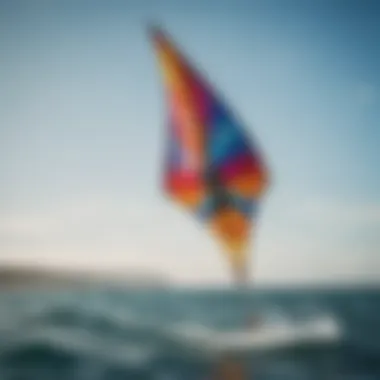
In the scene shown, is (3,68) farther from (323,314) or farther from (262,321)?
(323,314)

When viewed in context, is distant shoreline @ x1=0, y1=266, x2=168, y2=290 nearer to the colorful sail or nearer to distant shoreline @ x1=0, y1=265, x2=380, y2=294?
distant shoreline @ x1=0, y1=265, x2=380, y2=294

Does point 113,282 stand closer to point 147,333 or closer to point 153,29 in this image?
point 147,333

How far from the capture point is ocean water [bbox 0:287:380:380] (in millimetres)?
1586

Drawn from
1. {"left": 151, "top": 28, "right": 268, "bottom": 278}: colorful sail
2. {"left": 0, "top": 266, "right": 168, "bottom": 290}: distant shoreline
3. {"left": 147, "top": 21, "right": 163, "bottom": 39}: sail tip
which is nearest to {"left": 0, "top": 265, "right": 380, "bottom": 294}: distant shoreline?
{"left": 0, "top": 266, "right": 168, "bottom": 290}: distant shoreline

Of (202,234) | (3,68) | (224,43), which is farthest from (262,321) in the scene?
(3,68)

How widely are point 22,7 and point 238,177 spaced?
2.26 ft

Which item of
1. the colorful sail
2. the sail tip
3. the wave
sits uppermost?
the sail tip

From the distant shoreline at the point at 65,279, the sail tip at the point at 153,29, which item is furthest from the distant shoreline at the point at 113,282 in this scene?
the sail tip at the point at 153,29

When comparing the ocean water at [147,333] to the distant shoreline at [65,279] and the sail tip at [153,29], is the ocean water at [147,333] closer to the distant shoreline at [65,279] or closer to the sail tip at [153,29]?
the distant shoreline at [65,279]

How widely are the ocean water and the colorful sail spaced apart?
18 centimetres

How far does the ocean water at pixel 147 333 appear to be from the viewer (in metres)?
1.59

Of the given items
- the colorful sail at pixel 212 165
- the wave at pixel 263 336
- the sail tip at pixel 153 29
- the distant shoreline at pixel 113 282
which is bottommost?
the wave at pixel 263 336

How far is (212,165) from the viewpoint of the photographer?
1.64 m

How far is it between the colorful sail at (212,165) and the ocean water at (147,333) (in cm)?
18
